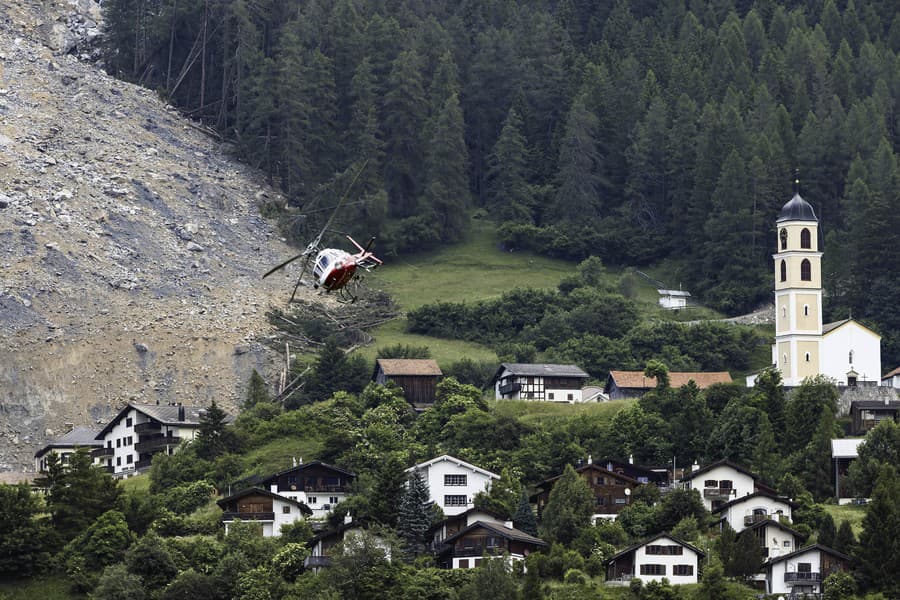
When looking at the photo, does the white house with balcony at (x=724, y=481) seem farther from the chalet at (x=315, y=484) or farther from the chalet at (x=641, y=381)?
the chalet at (x=315, y=484)

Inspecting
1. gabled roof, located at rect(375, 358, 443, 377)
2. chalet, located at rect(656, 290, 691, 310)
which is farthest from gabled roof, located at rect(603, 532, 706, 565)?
chalet, located at rect(656, 290, 691, 310)

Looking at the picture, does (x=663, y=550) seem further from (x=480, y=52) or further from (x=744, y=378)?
(x=480, y=52)

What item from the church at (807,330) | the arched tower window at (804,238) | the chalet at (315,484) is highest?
the arched tower window at (804,238)

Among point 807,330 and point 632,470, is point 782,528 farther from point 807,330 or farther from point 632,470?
point 807,330

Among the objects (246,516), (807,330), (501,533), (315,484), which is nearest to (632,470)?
(501,533)

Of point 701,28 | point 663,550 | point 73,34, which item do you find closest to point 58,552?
point 663,550

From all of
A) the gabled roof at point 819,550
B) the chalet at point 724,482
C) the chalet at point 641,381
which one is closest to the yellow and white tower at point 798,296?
the chalet at point 641,381

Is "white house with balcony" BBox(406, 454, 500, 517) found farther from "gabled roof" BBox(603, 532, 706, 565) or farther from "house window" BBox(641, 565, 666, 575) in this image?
"house window" BBox(641, 565, 666, 575)
